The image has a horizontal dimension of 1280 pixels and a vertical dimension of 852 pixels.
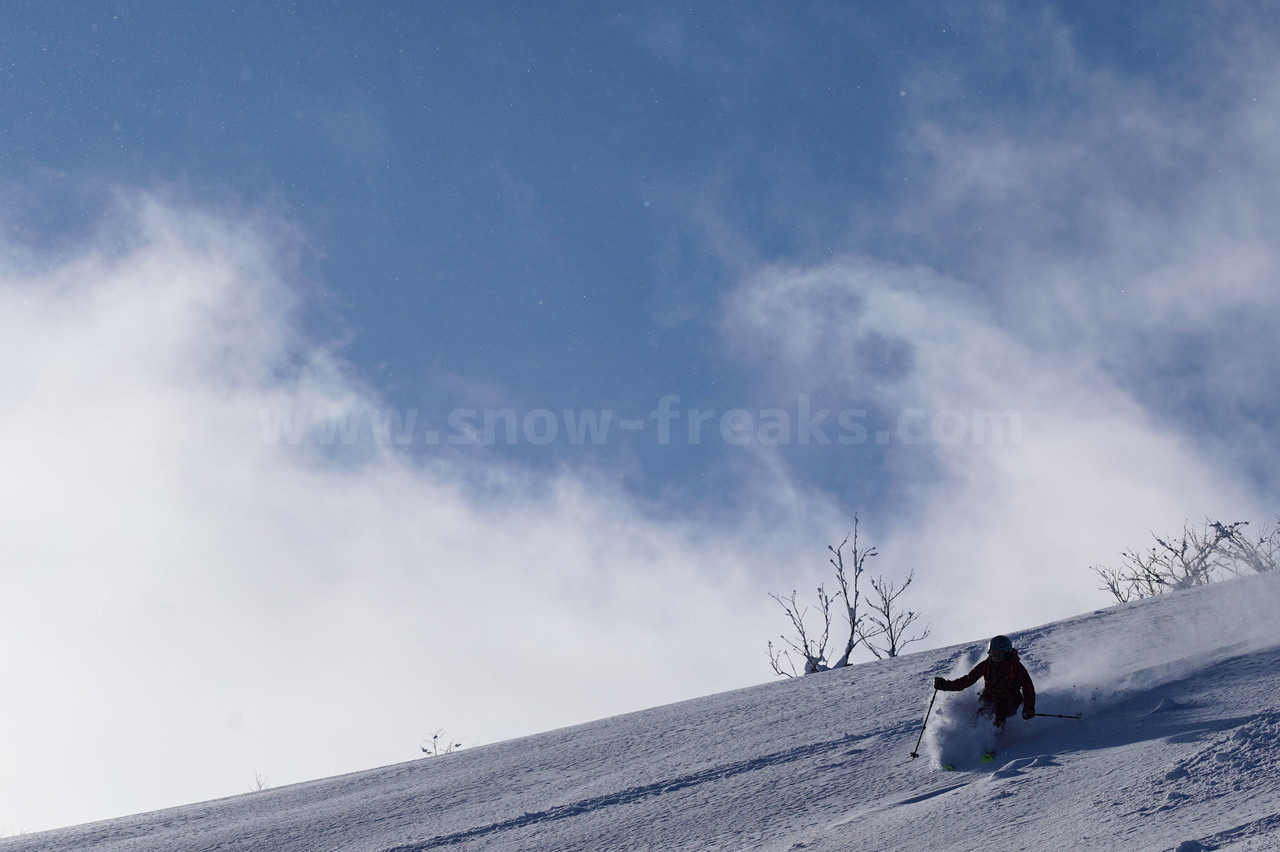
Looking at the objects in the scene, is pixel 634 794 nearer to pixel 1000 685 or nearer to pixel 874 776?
pixel 874 776

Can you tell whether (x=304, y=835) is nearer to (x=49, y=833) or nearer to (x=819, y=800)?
(x=49, y=833)

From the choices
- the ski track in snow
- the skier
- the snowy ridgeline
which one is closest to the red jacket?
the skier

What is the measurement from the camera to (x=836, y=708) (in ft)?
31.1

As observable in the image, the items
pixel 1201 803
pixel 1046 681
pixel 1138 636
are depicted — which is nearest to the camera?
pixel 1201 803

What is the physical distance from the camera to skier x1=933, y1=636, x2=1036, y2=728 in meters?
7.12

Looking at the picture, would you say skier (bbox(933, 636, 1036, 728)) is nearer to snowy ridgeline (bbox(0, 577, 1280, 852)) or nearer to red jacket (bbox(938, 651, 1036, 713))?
red jacket (bbox(938, 651, 1036, 713))

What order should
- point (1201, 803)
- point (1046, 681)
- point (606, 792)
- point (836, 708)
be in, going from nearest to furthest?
point (1201, 803)
point (606, 792)
point (1046, 681)
point (836, 708)

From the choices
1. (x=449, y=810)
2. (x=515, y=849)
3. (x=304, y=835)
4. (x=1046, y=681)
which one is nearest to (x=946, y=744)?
(x=1046, y=681)

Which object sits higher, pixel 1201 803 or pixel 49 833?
pixel 49 833

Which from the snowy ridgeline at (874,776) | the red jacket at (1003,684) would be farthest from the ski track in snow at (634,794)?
the red jacket at (1003,684)

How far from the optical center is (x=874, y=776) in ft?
22.7

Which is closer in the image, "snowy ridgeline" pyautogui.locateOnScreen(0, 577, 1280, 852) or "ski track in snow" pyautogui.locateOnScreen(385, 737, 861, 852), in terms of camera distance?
"snowy ridgeline" pyautogui.locateOnScreen(0, 577, 1280, 852)

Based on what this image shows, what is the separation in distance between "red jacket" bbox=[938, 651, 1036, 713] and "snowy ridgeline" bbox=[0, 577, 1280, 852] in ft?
0.53

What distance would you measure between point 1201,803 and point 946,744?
7.12 feet
